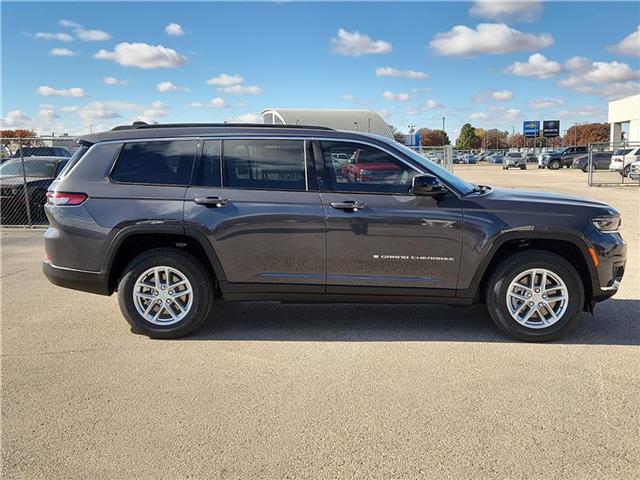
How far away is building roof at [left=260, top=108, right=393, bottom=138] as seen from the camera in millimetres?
33866

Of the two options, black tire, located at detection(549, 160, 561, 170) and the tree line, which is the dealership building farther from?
the tree line

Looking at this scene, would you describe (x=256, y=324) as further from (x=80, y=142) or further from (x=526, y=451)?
(x=526, y=451)

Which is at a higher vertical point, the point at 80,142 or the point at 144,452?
the point at 80,142

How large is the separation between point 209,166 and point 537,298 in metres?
3.15

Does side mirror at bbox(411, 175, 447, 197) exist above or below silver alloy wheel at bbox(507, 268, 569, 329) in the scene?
above

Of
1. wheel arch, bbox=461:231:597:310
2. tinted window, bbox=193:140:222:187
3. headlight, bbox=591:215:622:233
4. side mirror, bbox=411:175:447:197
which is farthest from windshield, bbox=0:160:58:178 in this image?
headlight, bbox=591:215:622:233

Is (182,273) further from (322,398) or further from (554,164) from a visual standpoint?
(554,164)

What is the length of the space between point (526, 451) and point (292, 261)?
2467mm

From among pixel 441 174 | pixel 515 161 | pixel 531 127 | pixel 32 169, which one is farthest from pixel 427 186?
pixel 531 127

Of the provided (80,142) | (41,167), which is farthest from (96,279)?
(41,167)

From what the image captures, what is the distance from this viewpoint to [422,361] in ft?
14.2

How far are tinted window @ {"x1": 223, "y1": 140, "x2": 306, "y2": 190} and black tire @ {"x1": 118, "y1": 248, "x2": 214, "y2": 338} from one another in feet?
2.63

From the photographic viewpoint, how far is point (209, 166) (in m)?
4.89

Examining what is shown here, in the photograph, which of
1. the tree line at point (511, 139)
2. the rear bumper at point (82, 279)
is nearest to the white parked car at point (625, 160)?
the rear bumper at point (82, 279)
